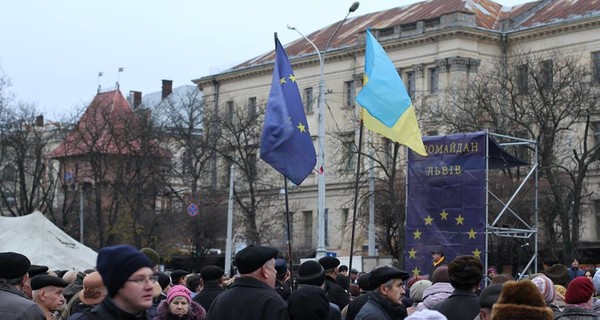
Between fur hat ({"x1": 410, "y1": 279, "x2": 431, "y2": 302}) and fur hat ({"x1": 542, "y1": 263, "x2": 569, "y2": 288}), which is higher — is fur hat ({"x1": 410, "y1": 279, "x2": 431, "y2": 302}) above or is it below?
below

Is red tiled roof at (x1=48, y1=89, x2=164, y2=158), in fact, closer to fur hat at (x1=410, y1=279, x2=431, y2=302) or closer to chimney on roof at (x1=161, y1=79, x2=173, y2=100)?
chimney on roof at (x1=161, y1=79, x2=173, y2=100)

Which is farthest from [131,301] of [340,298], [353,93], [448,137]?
[353,93]

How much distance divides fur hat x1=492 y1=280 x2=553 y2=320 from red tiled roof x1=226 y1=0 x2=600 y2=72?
66.5 meters

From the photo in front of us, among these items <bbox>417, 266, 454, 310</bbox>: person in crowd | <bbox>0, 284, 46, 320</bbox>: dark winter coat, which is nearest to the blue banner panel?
<bbox>417, 266, 454, 310</bbox>: person in crowd

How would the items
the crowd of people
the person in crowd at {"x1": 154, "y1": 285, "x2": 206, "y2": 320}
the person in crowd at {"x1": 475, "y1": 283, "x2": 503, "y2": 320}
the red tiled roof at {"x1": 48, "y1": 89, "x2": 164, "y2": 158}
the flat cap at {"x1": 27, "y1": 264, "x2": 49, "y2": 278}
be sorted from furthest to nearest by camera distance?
the red tiled roof at {"x1": 48, "y1": 89, "x2": 164, "y2": 158} → the flat cap at {"x1": 27, "y1": 264, "x2": 49, "y2": 278} → the person in crowd at {"x1": 154, "y1": 285, "x2": 206, "y2": 320} → the person in crowd at {"x1": 475, "y1": 283, "x2": 503, "y2": 320} → the crowd of people

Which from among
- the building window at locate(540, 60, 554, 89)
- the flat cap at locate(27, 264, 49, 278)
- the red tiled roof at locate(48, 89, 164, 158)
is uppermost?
the building window at locate(540, 60, 554, 89)

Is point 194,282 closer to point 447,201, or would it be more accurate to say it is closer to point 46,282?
point 46,282

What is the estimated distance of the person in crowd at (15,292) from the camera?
9.84 metres

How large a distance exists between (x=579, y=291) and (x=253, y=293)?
2.62 m

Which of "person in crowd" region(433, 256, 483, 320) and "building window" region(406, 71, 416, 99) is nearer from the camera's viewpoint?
"person in crowd" region(433, 256, 483, 320)

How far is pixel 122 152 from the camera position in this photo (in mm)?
68188

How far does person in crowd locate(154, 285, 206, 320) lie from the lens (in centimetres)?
1152

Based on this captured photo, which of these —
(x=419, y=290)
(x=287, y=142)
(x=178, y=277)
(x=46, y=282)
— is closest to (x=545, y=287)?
(x=419, y=290)

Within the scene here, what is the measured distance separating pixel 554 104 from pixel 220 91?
41.7 metres
